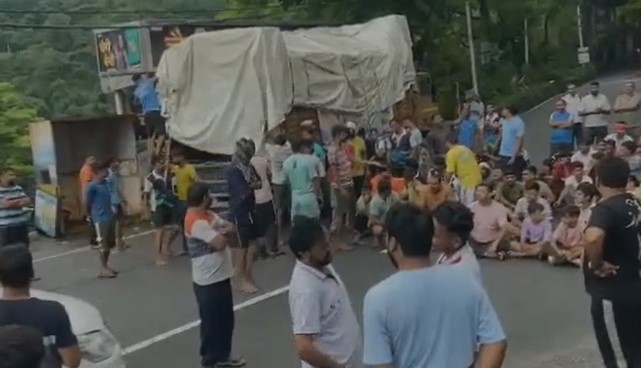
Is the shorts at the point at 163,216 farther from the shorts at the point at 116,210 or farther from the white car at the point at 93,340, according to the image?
the white car at the point at 93,340

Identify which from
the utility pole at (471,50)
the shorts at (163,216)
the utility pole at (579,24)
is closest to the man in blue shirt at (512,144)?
the shorts at (163,216)

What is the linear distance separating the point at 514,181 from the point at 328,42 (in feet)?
17.2

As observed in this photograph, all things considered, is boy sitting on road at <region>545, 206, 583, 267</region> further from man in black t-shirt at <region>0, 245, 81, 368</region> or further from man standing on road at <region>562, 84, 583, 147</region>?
man in black t-shirt at <region>0, 245, 81, 368</region>

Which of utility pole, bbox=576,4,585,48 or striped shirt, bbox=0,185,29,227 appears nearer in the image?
striped shirt, bbox=0,185,29,227

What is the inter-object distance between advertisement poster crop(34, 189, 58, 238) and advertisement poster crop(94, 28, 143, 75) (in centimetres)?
334

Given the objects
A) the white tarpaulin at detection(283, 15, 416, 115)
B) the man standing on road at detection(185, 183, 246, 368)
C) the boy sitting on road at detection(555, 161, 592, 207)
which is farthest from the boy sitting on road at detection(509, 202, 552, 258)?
the man standing on road at detection(185, 183, 246, 368)

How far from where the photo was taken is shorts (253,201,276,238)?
14289 millimetres

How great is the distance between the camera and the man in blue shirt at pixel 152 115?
61.1ft

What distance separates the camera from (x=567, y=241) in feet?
44.4

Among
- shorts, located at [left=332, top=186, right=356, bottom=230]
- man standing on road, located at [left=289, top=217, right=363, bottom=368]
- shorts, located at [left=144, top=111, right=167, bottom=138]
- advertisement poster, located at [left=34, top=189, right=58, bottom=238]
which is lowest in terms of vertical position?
advertisement poster, located at [left=34, top=189, right=58, bottom=238]

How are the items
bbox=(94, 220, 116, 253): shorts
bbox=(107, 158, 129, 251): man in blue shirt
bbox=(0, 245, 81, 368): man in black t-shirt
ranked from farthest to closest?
bbox=(107, 158, 129, 251): man in blue shirt < bbox=(94, 220, 116, 253): shorts < bbox=(0, 245, 81, 368): man in black t-shirt

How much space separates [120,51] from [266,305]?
11.2m

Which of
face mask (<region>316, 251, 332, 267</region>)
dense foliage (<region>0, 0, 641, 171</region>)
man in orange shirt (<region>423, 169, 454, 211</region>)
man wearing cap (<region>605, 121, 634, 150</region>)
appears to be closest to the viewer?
face mask (<region>316, 251, 332, 267</region>)

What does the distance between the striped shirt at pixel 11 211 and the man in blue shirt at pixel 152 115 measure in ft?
14.7
